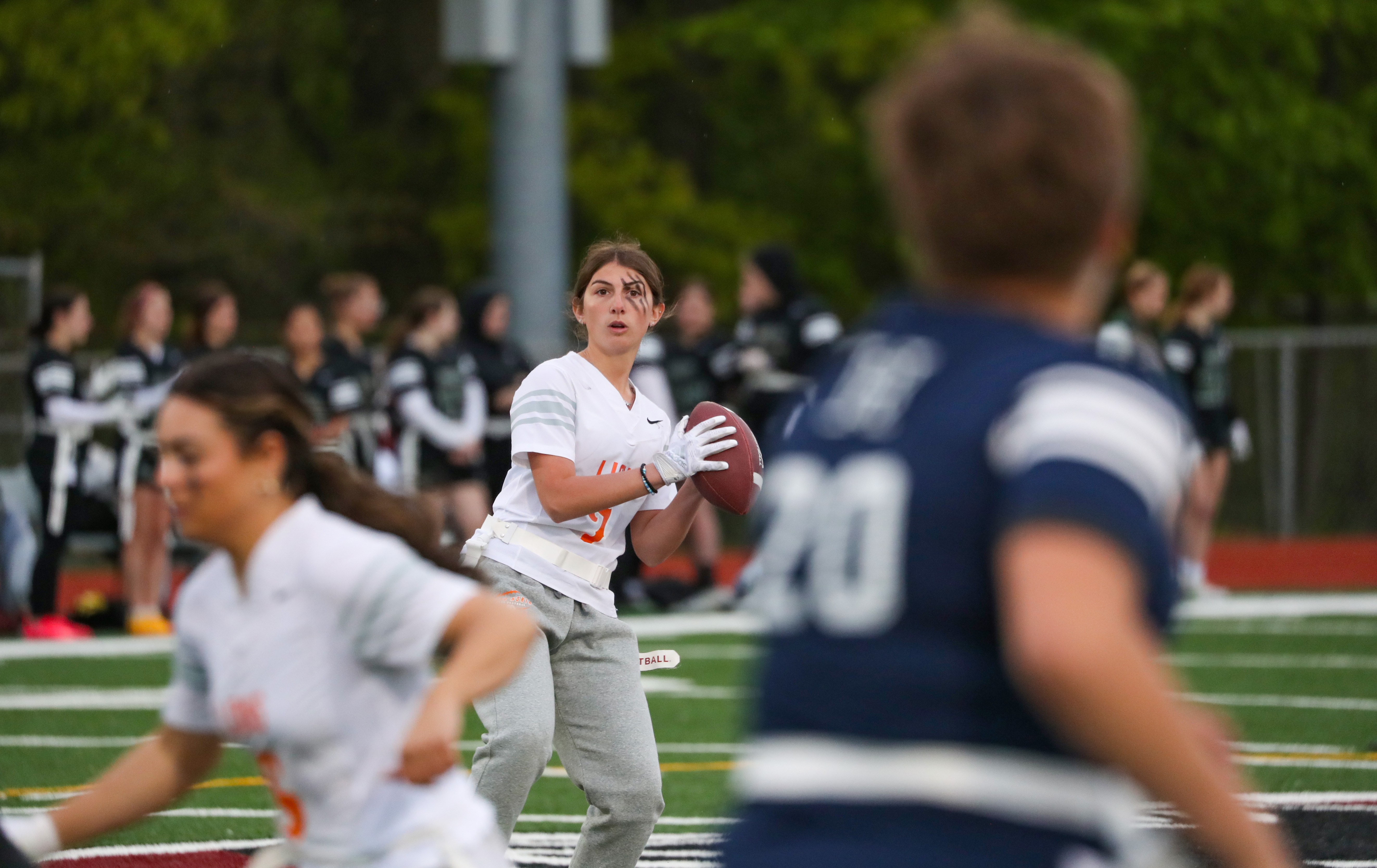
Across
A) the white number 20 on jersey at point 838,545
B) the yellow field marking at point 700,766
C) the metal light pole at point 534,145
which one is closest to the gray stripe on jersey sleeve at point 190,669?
the white number 20 on jersey at point 838,545

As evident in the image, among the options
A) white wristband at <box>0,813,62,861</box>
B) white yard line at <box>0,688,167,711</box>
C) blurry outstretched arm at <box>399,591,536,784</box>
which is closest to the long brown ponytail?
blurry outstretched arm at <box>399,591,536,784</box>

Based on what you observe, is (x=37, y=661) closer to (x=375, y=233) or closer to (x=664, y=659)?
(x=664, y=659)

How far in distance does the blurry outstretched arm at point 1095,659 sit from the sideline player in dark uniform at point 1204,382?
1210 centimetres

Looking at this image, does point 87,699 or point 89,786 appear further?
point 87,699

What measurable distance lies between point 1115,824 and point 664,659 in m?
3.38

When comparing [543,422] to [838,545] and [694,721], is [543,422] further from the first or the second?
[694,721]

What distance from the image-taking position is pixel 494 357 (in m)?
14.0

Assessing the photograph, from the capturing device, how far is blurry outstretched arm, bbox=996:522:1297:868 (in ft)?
6.40

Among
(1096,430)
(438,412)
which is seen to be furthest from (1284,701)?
(1096,430)

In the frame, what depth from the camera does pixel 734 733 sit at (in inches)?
351

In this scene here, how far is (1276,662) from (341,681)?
30.5 feet

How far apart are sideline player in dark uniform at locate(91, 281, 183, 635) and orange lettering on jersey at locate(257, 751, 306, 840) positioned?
978 cm

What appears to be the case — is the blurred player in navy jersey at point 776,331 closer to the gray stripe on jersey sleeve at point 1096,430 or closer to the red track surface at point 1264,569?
the red track surface at point 1264,569

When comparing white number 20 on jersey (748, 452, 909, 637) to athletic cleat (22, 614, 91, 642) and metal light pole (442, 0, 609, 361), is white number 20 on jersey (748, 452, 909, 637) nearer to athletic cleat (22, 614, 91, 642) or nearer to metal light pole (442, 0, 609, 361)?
athletic cleat (22, 614, 91, 642)
